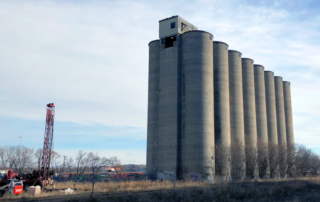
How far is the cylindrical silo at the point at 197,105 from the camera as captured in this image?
51.1m

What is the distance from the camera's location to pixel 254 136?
2608 inches

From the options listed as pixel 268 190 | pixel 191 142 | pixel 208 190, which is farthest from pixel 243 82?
pixel 208 190

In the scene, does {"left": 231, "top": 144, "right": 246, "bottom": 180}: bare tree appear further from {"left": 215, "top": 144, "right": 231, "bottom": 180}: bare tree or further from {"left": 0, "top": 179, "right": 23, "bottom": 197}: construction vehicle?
{"left": 0, "top": 179, "right": 23, "bottom": 197}: construction vehicle

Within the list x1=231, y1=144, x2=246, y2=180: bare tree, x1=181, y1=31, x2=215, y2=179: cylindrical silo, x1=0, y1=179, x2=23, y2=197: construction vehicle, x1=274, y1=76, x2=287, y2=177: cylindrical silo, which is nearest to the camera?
x1=0, y1=179, x2=23, y2=197: construction vehicle

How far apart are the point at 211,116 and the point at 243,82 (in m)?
20.2

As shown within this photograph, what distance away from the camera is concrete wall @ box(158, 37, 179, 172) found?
53.2 m

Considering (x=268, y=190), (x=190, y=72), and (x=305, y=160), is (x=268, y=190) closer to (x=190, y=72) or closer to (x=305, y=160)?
(x=190, y=72)

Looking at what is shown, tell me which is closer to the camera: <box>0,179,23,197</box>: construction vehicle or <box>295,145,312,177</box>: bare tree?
<box>0,179,23,197</box>: construction vehicle

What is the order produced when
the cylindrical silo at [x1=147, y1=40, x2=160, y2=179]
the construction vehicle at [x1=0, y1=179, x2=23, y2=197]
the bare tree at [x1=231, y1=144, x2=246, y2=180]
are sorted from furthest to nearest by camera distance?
the cylindrical silo at [x1=147, y1=40, x2=160, y2=179] → the bare tree at [x1=231, y1=144, x2=246, y2=180] → the construction vehicle at [x1=0, y1=179, x2=23, y2=197]

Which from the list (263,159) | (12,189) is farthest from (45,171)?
(263,159)

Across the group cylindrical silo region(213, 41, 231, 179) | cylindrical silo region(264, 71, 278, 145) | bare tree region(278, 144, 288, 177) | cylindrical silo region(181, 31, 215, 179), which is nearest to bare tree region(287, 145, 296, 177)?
bare tree region(278, 144, 288, 177)

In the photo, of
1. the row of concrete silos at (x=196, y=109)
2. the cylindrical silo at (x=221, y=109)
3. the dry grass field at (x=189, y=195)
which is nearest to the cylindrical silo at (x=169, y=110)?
the row of concrete silos at (x=196, y=109)

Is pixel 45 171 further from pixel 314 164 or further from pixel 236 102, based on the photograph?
pixel 314 164

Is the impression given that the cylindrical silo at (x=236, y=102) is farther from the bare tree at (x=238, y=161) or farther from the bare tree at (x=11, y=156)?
the bare tree at (x=11, y=156)
